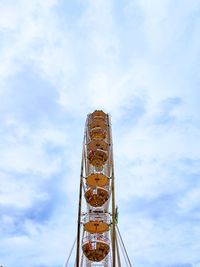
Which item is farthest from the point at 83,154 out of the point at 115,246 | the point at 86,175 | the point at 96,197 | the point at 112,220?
the point at 115,246

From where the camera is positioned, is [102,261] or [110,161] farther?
[110,161]

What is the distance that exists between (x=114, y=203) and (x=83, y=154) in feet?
18.8

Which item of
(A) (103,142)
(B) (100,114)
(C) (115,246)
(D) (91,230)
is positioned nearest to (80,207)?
(D) (91,230)

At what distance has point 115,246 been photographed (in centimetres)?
2611

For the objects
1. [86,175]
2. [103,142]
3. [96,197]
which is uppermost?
[103,142]

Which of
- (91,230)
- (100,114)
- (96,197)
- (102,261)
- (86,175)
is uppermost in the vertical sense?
(100,114)

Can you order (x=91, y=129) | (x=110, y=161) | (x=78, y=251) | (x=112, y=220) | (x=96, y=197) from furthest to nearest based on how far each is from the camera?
(x=91, y=129), (x=110, y=161), (x=96, y=197), (x=112, y=220), (x=78, y=251)

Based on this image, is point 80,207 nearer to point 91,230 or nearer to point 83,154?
point 91,230

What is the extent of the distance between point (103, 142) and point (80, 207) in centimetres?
673

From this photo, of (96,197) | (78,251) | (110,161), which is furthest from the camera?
(110,161)

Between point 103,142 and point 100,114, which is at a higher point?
point 100,114

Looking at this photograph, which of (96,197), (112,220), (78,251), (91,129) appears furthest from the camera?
(91,129)

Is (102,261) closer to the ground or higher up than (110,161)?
closer to the ground

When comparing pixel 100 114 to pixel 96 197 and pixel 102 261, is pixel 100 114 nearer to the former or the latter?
pixel 96 197
